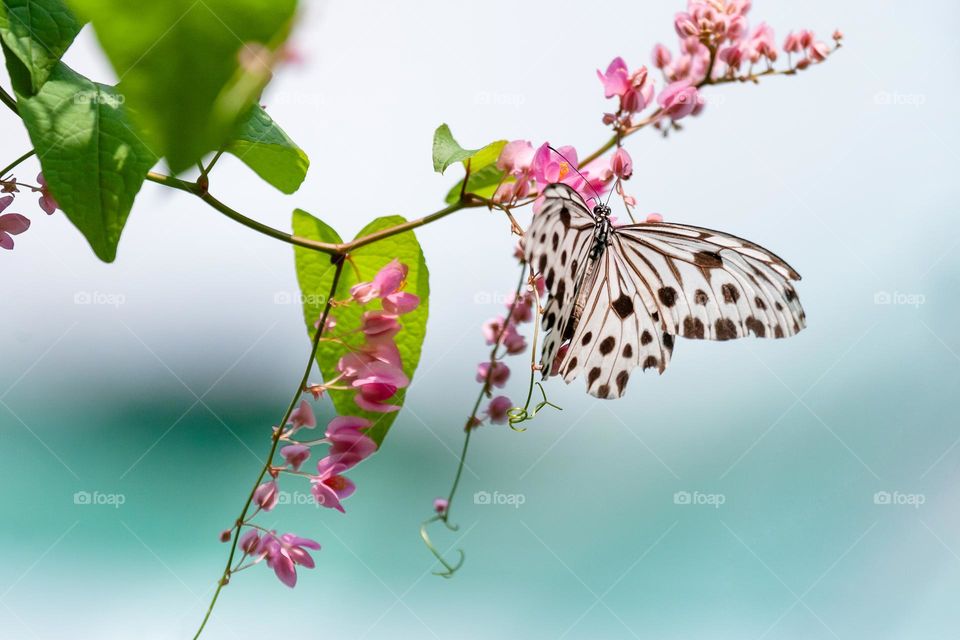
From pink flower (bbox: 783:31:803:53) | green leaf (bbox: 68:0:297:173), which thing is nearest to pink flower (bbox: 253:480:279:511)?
green leaf (bbox: 68:0:297:173)

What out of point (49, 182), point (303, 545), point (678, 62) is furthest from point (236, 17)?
point (678, 62)

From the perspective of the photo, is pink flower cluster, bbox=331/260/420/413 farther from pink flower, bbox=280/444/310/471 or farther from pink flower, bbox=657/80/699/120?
Result: pink flower, bbox=657/80/699/120

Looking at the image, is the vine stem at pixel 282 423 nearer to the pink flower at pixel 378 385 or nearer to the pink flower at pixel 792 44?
the pink flower at pixel 378 385

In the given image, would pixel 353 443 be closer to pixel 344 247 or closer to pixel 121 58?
pixel 344 247

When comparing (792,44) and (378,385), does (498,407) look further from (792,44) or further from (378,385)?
(792,44)

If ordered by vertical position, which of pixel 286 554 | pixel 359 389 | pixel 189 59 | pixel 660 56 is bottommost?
pixel 286 554

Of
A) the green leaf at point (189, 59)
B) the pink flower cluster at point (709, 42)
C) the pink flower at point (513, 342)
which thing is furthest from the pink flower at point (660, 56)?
the green leaf at point (189, 59)

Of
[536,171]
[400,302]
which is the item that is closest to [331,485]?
[400,302]
